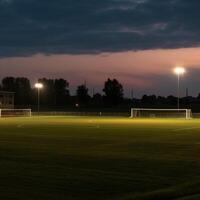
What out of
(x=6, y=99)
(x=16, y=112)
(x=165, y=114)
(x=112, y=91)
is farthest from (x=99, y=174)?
(x=112, y=91)

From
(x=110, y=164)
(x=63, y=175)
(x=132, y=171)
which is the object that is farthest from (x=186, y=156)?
(x=63, y=175)

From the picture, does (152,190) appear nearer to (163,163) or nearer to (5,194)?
(5,194)

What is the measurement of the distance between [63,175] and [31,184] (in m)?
1.97

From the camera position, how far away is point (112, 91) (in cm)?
19250

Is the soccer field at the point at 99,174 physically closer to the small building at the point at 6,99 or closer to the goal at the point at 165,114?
the goal at the point at 165,114

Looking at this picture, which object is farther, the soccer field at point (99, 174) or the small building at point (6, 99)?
the small building at point (6, 99)

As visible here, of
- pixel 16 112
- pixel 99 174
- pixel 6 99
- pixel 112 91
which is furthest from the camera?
pixel 112 91

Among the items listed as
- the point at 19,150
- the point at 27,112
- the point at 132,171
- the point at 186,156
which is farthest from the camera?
the point at 27,112

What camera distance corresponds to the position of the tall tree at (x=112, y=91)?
192000mm

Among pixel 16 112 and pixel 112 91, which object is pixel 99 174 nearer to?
pixel 16 112

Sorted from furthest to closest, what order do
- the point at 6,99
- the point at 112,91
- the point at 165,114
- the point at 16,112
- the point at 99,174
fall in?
the point at 112,91, the point at 6,99, the point at 16,112, the point at 165,114, the point at 99,174

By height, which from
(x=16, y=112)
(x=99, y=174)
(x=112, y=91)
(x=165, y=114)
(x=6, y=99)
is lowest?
(x=99, y=174)

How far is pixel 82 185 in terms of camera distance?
50.1 ft

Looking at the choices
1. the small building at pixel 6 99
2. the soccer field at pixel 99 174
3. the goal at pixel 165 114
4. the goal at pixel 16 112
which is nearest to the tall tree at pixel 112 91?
the small building at pixel 6 99
